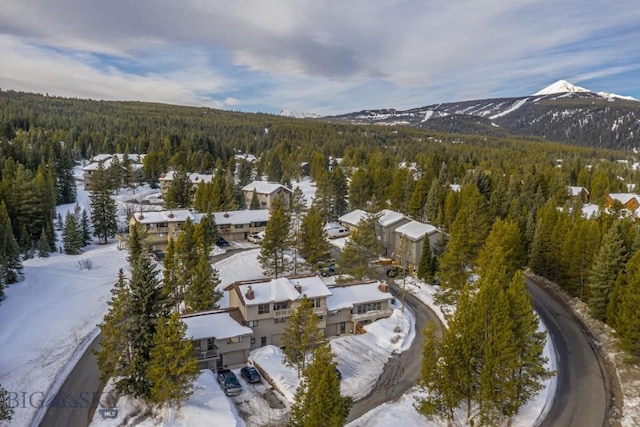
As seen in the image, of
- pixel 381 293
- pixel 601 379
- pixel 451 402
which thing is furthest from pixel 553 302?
pixel 451 402

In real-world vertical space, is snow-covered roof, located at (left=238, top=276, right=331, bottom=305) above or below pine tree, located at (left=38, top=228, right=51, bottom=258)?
above

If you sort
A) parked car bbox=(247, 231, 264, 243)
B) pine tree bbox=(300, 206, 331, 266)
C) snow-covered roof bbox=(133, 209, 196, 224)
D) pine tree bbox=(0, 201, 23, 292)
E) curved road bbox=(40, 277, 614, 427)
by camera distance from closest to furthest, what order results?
curved road bbox=(40, 277, 614, 427)
pine tree bbox=(0, 201, 23, 292)
pine tree bbox=(300, 206, 331, 266)
snow-covered roof bbox=(133, 209, 196, 224)
parked car bbox=(247, 231, 264, 243)

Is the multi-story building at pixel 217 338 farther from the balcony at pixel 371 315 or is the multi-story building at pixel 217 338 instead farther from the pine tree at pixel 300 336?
the balcony at pixel 371 315

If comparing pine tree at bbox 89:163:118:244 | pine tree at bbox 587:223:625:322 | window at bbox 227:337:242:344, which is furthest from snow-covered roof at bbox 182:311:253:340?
pine tree at bbox 89:163:118:244

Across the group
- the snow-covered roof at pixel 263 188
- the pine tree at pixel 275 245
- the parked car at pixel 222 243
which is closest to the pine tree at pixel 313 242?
the pine tree at pixel 275 245

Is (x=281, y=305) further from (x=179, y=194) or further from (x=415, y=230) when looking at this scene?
(x=179, y=194)

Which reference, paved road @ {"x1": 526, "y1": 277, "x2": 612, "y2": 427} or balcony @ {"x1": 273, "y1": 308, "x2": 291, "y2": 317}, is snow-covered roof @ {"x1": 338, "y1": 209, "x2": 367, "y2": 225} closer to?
paved road @ {"x1": 526, "y1": 277, "x2": 612, "y2": 427}

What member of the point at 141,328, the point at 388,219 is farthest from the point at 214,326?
the point at 388,219
